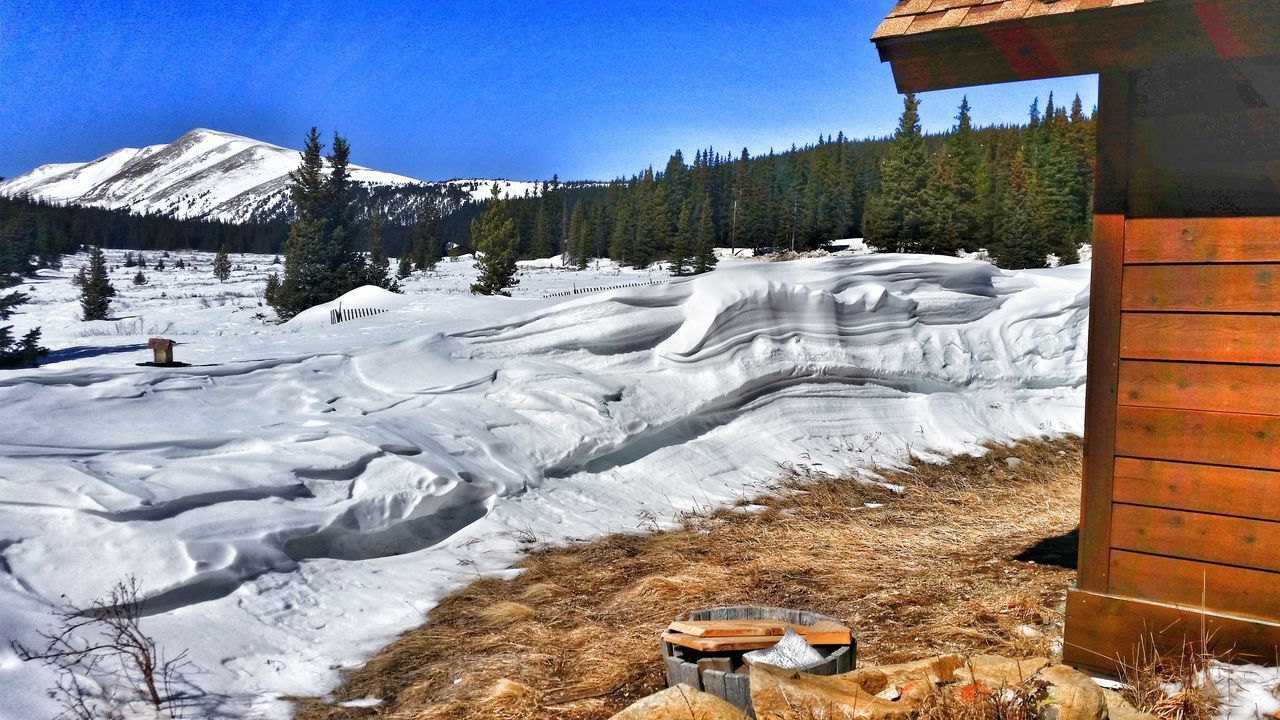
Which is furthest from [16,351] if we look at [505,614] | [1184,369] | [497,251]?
[497,251]

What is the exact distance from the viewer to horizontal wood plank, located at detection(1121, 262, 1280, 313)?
10.8ft

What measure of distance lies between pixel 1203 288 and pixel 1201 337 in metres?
0.20

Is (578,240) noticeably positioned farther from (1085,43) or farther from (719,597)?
(1085,43)

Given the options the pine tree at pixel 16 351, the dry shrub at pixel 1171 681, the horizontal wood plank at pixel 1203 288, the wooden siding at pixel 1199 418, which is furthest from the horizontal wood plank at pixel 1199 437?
the pine tree at pixel 16 351

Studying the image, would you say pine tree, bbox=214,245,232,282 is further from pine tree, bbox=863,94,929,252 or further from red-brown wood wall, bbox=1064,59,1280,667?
red-brown wood wall, bbox=1064,59,1280,667

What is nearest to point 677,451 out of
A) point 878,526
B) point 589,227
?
point 878,526

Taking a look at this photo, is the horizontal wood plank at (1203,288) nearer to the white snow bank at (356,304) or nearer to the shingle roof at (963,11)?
the shingle roof at (963,11)

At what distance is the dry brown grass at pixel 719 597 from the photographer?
3857mm

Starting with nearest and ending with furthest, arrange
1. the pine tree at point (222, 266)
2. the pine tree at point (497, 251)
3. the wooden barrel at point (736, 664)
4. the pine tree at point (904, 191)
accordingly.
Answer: the wooden barrel at point (736, 664) < the pine tree at point (497, 251) < the pine tree at point (222, 266) < the pine tree at point (904, 191)

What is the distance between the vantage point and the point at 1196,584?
11.4 feet

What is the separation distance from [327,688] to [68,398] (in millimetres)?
4112

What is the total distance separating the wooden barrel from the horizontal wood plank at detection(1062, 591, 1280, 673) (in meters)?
1.22

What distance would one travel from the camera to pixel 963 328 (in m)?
12.8

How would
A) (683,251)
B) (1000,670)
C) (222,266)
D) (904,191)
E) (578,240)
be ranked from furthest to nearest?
(578,240) < (683,251) < (904,191) < (222,266) < (1000,670)
